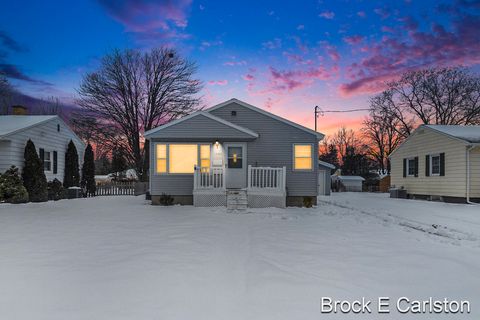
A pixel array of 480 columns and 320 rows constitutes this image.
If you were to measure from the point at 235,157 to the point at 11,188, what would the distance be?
1017cm

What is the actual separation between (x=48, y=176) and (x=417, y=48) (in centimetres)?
2316

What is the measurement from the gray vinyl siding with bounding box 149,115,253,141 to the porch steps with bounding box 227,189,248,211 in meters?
2.46

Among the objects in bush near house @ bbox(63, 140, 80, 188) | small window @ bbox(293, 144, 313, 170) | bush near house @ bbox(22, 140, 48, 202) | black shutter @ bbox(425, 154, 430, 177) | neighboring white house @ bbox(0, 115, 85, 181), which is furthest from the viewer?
bush near house @ bbox(63, 140, 80, 188)

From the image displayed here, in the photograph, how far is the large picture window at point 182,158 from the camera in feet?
42.3

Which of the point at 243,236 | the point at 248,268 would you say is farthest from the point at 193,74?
the point at 248,268

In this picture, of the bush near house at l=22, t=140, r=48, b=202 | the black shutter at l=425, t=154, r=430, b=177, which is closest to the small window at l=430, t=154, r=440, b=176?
the black shutter at l=425, t=154, r=430, b=177

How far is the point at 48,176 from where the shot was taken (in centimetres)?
1658

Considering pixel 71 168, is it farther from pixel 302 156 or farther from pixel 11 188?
pixel 302 156

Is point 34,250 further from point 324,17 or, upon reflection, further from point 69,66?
point 69,66

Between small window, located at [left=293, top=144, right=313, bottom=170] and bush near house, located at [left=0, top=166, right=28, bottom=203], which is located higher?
small window, located at [left=293, top=144, right=313, bottom=170]

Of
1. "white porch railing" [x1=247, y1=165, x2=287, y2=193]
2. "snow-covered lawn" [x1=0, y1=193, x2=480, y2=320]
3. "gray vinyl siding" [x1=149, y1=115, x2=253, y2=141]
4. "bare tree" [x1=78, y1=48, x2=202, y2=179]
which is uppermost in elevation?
"bare tree" [x1=78, y1=48, x2=202, y2=179]

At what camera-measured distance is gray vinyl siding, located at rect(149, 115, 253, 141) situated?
12.6m

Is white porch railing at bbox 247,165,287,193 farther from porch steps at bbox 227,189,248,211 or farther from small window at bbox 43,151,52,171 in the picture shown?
small window at bbox 43,151,52,171

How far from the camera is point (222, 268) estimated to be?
4.38 meters
